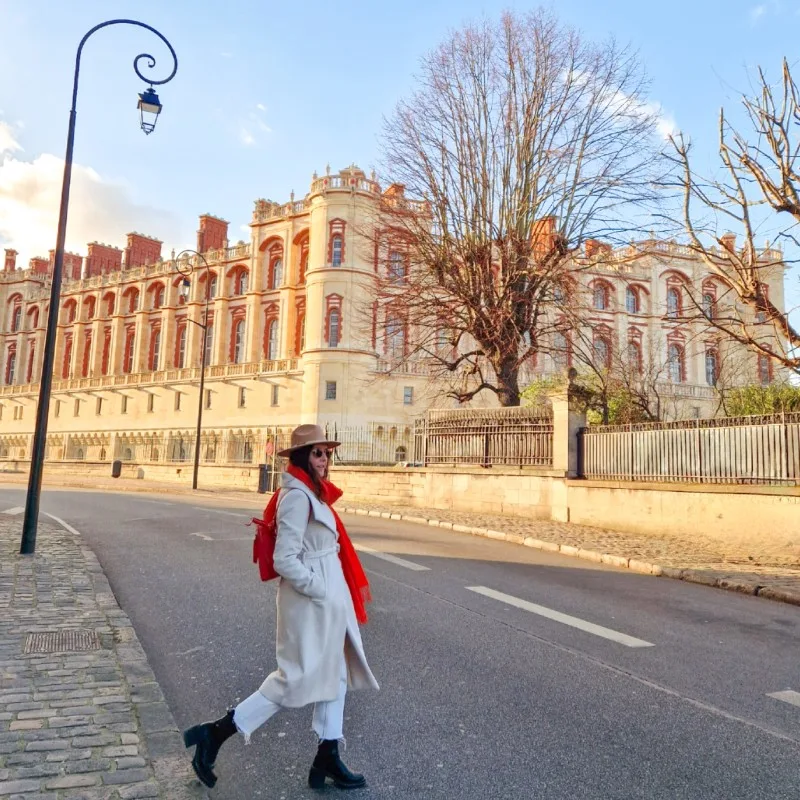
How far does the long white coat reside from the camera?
3.11m

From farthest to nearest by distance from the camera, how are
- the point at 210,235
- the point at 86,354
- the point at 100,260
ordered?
the point at 100,260, the point at 86,354, the point at 210,235

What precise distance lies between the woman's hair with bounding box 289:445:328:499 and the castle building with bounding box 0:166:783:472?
24.7m

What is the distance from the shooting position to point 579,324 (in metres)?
19.6

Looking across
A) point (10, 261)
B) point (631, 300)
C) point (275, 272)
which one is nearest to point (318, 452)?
point (275, 272)

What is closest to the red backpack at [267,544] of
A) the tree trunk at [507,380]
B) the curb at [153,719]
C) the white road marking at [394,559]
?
the curb at [153,719]

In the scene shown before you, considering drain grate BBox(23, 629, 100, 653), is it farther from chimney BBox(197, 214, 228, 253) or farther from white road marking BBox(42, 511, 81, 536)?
chimney BBox(197, 214, 228, 253)

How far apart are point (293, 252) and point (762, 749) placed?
46.2 m

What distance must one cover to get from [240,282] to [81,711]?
50924mm

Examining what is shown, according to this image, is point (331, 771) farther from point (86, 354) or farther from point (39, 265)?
point (39, 265)

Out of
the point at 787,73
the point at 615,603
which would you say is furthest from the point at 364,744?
the point at 787,73

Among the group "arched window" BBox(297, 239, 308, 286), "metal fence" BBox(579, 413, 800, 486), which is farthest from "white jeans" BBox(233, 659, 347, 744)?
"arched window" BBox(297, 239, 308, 286)

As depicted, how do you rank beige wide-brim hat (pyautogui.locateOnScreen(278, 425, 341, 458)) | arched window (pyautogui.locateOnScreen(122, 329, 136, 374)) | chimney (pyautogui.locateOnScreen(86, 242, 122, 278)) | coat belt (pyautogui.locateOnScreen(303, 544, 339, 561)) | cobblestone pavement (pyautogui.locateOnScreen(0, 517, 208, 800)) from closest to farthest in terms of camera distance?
cobblestone pavement (pyautogui.locateOnScreen(0, 517, 208, 800)) < coat belt (pyautogui.locateOnScreen(303, 544, 339, 561)) < beige wide-brim hat (pyautogui.locateOnScreen(278, 425, 341, 458)) < arched window (pyautogui.locateOnScreen(122, 329, 136, 374)) < chimney (pyautogui.locateOnScreen(86, 242, 122, 278))

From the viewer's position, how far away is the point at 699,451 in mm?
13438

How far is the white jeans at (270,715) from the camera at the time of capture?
3.11 m
